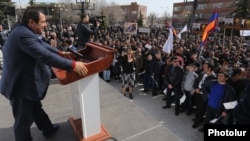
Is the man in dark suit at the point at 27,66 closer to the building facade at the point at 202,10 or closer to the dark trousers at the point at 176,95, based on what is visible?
the dark trousers at the point at 176,95

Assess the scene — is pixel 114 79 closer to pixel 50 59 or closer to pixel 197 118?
pixel 197 118

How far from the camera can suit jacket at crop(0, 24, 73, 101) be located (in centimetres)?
185

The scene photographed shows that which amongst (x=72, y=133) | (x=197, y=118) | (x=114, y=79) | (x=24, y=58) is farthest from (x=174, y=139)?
(x=114, y=79)

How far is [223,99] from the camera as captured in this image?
465 centimetres

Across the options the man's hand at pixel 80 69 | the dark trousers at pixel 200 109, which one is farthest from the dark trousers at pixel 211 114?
the man's hand at pixel 80 69

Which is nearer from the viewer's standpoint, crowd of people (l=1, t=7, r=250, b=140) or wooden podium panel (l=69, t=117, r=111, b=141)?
wooden podium panel (l=69, t=117, r=111, b=141)

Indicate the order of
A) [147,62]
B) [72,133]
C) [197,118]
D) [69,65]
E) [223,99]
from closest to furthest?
[69,65]
[72,133]
[223,99]
[197,118]
[147,62]

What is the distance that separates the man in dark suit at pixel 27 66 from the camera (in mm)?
1859

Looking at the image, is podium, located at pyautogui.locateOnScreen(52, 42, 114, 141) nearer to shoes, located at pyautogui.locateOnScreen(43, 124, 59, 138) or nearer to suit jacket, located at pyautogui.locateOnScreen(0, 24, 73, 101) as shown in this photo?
suit jacket, located at pyautogui.locateOnScreen(0, 24, 73, 101)

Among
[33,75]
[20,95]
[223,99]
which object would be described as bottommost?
[223,99]

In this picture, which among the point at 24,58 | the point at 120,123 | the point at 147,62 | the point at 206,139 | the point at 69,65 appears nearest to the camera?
the point at 69,65

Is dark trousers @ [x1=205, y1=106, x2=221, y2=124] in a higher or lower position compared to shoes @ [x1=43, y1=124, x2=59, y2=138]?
lower

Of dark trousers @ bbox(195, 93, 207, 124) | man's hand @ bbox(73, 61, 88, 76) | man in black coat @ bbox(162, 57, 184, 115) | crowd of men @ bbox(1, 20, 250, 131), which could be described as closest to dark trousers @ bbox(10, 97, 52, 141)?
man's hand @ bbox(73, 61, 88, 76)

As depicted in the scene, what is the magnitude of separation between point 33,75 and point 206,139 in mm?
1860
